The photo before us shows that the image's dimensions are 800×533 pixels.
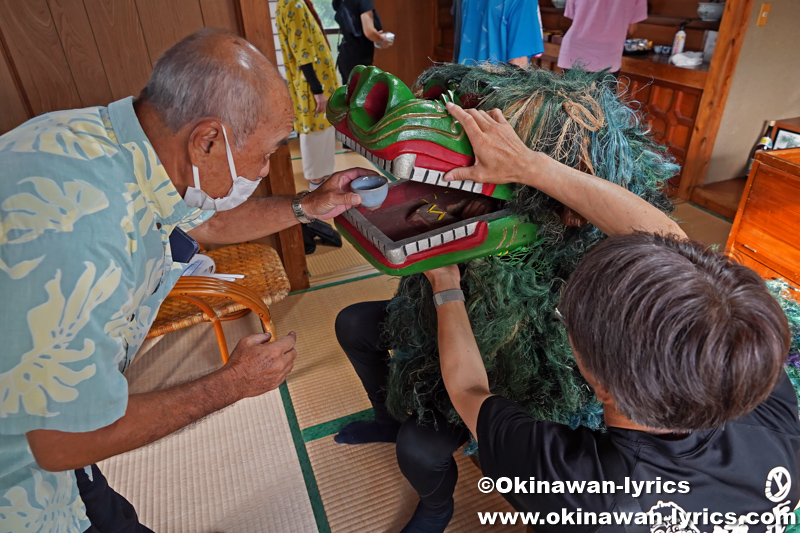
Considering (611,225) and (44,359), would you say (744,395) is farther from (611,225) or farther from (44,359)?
(44,359)

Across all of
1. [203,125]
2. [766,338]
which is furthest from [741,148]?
[203,125]

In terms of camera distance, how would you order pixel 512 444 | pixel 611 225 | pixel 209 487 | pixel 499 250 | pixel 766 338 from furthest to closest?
1. pixel 209 487
2. pixel 499 250
3. pixel 611 225
4. pixel 512 444
5. pixel 766 338

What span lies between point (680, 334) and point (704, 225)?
3.04 metres

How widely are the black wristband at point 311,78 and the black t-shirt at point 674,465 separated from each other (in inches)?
110

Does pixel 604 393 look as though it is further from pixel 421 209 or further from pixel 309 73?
pixel 309 73

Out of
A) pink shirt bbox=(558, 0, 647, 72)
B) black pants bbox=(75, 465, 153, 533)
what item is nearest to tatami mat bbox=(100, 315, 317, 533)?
black pants bbox=(75, 465, 153, 533)

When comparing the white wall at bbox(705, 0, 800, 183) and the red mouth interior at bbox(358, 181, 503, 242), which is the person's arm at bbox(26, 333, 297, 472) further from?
the white wall at bbox(705, 0, 800, 183)

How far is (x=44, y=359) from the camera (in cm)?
75

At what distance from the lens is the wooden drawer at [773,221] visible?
229cm

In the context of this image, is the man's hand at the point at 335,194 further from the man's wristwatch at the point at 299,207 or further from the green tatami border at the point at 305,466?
the green tatami border at the point at 305,466

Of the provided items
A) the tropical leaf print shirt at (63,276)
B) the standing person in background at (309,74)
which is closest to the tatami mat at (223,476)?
the tropical leaf print shirt at (63,276)

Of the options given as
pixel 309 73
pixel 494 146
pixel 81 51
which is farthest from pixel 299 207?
pixel 309 73

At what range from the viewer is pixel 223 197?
1.09m

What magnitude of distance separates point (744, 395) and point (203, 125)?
100 centimetres
